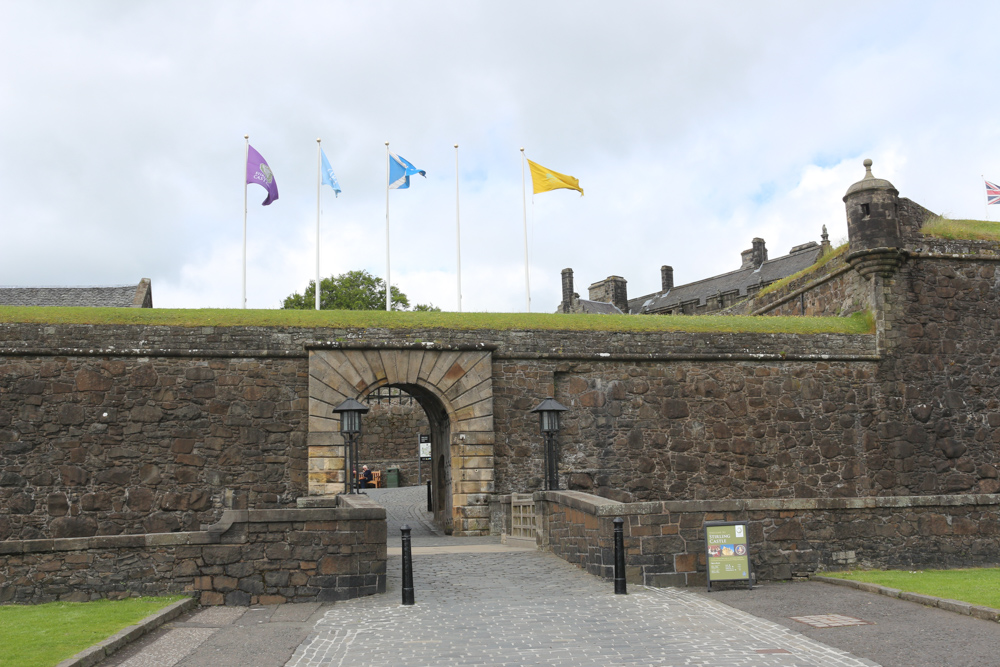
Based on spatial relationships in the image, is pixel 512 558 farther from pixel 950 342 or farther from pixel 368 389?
pixel 950 342

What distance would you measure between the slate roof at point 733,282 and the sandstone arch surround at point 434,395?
29.9 m

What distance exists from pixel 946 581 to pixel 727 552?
262cm

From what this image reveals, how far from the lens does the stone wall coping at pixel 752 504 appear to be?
398 inches

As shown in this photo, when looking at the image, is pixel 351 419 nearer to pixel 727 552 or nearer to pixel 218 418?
pixel 218 418

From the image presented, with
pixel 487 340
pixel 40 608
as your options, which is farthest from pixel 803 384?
pixel 40 608

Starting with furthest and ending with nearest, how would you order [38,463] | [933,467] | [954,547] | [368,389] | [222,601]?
[933,467]
[368,389]
[38,463]
[954,547]
[222,601]

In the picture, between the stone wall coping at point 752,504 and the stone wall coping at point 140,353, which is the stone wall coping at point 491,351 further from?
the stone wall coping at point 752,504

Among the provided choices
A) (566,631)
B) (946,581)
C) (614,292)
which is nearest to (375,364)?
(566,631)

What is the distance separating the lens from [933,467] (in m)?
18.0

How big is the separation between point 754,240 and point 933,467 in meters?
35.4

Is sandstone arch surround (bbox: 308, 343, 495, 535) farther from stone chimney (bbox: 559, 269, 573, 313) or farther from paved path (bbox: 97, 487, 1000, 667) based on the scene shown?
stone chimney (bbox: 559, 269, 573, 313)

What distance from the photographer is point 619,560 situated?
9.58 metres

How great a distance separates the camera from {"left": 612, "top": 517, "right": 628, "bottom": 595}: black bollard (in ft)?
31.3

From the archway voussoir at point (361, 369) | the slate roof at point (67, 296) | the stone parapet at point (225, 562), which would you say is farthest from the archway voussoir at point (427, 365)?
the slate roof at point (67, 296)
